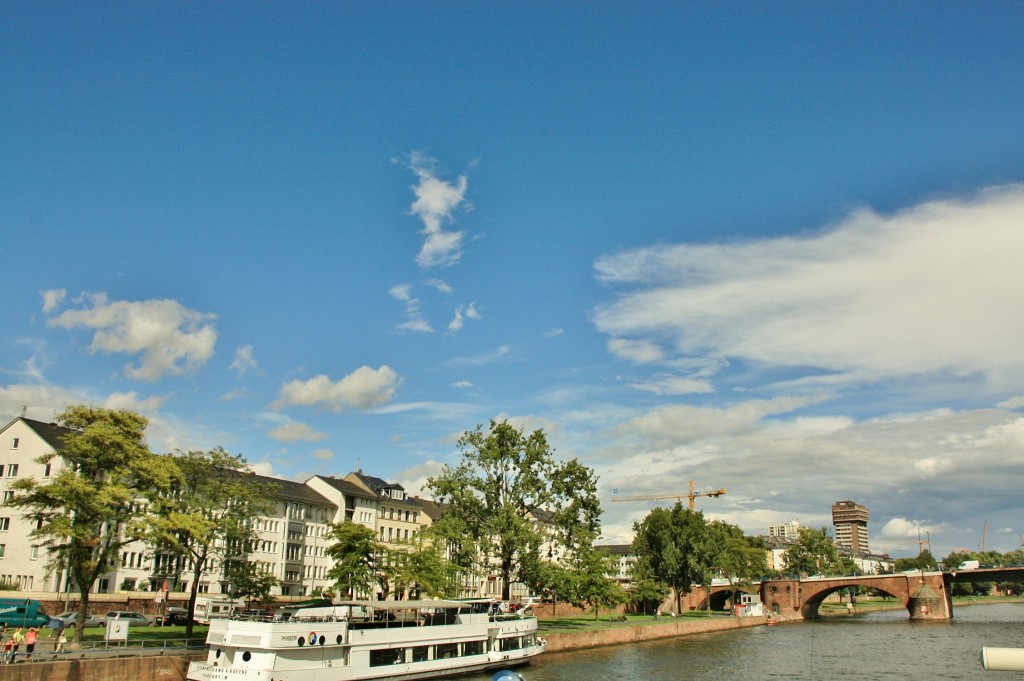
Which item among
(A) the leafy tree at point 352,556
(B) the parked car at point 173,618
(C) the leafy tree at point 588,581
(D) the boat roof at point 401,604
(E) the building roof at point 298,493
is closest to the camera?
(D) the boat roof at point 401,604

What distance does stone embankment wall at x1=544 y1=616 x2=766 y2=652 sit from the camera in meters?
75.9

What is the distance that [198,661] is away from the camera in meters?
47.2

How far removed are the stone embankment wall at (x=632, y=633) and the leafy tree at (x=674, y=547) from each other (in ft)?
25.4

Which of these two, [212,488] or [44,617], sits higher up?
[212,488]

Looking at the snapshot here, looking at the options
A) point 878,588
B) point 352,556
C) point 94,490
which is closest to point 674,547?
point 878,588

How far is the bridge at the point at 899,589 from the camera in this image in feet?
457

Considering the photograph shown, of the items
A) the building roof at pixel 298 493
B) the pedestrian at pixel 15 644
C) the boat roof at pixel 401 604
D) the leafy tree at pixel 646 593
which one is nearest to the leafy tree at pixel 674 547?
the leafy tree at pixel 646 593

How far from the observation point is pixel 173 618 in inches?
2876

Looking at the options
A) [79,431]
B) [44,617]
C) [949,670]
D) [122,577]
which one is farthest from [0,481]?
[949,670]

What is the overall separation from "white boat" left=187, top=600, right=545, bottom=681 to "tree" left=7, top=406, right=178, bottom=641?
35.4 feet

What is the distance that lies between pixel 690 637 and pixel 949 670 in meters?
37.7

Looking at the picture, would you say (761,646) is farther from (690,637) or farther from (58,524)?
(58,524)

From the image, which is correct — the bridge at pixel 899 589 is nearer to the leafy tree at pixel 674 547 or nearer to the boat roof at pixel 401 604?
the leafy tree at pixel 674 547

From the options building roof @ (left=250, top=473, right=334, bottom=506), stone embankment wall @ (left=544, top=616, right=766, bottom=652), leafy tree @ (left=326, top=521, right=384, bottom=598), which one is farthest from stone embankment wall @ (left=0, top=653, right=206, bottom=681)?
building roof @ (left=250, top=473, right=334, bottom=506)
